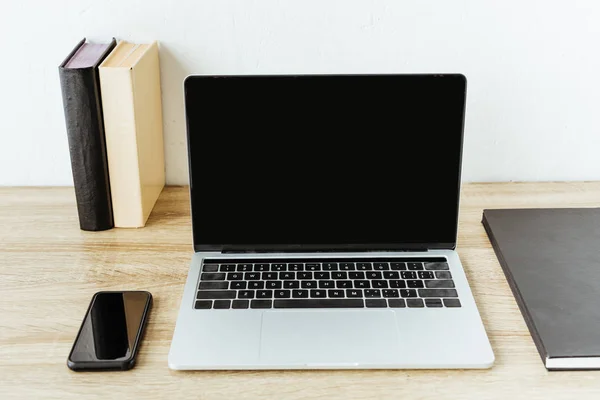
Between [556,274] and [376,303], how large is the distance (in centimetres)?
25

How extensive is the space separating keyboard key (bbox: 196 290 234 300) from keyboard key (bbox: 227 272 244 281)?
0.08 ft

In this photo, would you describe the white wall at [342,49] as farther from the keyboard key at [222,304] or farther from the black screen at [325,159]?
the keyboard key at [222,304]

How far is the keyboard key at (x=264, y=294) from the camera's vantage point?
89 cm

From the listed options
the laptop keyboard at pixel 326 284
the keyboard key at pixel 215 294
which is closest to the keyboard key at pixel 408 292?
the laptop keyboard at pixel 326 284

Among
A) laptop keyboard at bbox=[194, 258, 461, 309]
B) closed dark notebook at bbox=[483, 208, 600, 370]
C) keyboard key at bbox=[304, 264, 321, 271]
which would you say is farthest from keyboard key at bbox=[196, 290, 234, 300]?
closed dark notebook at bbox=[483, 208, 600, 370]

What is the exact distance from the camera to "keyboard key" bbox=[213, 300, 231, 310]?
870 mm

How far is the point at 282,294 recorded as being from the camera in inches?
35.0

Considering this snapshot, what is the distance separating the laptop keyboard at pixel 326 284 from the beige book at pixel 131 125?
190 millimetres

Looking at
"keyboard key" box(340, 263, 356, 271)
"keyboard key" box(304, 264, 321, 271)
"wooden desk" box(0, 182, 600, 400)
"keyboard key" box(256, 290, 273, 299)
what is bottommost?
"wooden desk" box(0, 182, 600, 400)

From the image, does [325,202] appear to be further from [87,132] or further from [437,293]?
[87,132]

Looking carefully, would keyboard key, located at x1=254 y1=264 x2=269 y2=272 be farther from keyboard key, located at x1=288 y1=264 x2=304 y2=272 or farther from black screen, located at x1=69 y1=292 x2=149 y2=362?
black screen, located at x1=69 y1=292 x2=149 y2=362

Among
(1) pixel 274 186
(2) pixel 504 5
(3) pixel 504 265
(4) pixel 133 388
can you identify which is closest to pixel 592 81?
(2) pixel 504 5

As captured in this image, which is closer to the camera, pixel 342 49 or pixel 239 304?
pixel 239 304

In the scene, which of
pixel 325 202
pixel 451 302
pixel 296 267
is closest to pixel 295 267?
pixel 296 267
